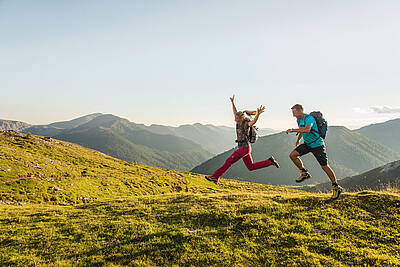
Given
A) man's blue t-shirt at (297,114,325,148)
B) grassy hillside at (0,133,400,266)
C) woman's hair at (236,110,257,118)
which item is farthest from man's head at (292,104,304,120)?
grassy hillside at (0,133,400,266)

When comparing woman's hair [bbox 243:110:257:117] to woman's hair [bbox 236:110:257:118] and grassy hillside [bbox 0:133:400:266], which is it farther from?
grassy hillside [bbox 0:133:400:266]

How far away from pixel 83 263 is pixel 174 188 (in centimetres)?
4200

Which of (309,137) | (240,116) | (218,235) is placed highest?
(240,116)

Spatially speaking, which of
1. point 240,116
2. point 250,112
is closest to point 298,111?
point 250,112

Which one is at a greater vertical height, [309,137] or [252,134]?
[252,134]

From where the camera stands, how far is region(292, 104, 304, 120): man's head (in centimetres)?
1033

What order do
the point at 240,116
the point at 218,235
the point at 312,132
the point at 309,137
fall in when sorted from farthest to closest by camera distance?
the point at 240,116 → the point at 309,137 → the point at 312,132 → the point at 218,235

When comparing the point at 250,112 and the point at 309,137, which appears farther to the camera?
Result: the point at 250,112

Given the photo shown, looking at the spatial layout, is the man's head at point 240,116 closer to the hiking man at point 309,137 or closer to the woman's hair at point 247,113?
the woman's hair at point 247,113

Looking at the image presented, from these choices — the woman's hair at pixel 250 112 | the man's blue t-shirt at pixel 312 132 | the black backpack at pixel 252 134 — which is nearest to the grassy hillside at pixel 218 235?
the man's blue t-shirt at pixel 312 132

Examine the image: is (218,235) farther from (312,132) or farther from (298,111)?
(298,111)

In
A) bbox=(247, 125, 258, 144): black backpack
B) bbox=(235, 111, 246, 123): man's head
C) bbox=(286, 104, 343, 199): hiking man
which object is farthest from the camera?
bbox=(235, 111, 246, 123): man's head

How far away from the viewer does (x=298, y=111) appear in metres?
10.4

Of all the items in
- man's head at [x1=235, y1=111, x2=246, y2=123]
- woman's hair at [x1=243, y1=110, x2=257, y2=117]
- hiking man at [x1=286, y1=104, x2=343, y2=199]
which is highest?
woman's hair at [x1=243, y1=110, x2=257, y2=117]
